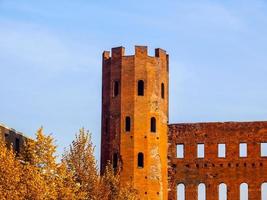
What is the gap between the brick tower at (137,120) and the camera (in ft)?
170

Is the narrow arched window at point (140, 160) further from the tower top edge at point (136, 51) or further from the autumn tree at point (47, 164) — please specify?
the autumn tree at point (47, 164)

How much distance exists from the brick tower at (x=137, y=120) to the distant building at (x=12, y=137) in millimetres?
5765

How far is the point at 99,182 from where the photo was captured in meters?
42.4

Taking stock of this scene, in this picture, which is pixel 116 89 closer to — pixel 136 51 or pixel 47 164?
pixel 136 51

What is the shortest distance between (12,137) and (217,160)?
13.9m

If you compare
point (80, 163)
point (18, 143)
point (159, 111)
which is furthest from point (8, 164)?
point (159, 111)

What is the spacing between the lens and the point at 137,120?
52375mm

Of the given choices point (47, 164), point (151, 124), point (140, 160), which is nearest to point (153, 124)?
point (151, 124)

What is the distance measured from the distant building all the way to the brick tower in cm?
576

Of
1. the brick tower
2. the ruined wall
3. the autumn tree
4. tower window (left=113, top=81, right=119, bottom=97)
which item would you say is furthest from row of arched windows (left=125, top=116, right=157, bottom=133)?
the autumn tree

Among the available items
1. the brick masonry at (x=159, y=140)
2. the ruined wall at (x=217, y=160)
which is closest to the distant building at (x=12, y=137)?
the brick masonry at (x=159, y=140)

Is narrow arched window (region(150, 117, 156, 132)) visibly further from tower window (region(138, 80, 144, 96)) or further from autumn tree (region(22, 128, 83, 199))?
autumn tree (region(22, 128, 83, 199))

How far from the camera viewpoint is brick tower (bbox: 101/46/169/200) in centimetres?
5175

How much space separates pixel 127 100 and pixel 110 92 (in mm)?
1518
